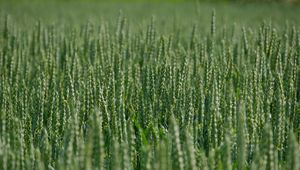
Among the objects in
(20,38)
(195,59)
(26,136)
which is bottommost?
(26,136)

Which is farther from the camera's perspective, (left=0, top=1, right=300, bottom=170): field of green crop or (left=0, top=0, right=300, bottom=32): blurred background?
(left=0, top=0, right=300, bottom=32): blurred background

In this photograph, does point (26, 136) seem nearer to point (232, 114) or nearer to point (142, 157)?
point (142, 157)

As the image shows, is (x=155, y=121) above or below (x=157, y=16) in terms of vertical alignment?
below

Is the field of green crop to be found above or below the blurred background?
below

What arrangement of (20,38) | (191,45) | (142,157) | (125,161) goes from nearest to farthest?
1. (125,161)
2. (142,157)
3. (191,45)
4. (20,38)

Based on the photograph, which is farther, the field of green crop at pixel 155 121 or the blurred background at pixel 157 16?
the blurred background at pixel 157 16

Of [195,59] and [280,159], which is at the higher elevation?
[195,59]

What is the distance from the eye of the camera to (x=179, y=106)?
2.68 metres

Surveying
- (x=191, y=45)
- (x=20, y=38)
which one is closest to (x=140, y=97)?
(x=191, y=45)

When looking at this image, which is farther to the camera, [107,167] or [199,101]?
[199,101]

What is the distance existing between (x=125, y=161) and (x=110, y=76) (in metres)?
1.03

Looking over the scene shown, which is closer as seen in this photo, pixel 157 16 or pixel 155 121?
pixel 155 121

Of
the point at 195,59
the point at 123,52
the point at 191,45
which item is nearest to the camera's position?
the point at 195,59

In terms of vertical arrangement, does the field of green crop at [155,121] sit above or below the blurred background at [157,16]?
below
